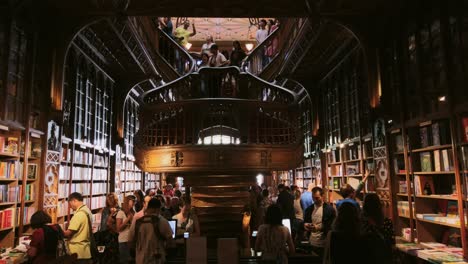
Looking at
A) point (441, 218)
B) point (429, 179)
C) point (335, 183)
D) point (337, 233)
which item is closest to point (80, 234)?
point (337, 233)

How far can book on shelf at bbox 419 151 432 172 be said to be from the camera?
467cm

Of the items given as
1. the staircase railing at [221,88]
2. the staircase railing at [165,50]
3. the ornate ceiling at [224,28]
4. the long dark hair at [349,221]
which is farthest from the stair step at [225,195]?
the ornate ceiling at [224,28]

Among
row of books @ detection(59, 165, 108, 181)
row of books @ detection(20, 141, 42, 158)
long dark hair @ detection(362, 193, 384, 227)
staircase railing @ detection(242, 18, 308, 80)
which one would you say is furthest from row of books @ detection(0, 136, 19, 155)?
staircase railing @ detection(242, 18, 308, 80)

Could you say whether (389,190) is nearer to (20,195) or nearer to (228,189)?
(228,189)

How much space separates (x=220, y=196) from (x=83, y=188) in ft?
9.45

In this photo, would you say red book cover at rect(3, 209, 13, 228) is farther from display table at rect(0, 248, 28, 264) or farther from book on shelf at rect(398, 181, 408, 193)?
book on shelf at rect(398, 181, 408, 193)

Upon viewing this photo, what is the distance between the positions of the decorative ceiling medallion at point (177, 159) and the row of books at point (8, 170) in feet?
6.73

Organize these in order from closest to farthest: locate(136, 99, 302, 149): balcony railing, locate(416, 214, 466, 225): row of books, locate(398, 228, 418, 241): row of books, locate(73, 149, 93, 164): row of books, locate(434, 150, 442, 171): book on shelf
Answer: locate(416, 214, 466, 225): row of books, locate(434, 150, 442, 171): book on shelf, locate(398, 228, 418, 241): row of books, locate(136, 99, 302, 149): balcony railing, locate(73, 149, 93, 164): row of books

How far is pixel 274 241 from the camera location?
10.8 feet

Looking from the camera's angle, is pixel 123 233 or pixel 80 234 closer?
pixel 80 234

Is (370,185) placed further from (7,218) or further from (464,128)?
(7,218)

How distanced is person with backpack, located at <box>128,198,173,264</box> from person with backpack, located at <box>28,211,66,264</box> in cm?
67

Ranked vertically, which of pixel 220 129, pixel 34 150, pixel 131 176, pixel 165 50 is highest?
pixel 165 50

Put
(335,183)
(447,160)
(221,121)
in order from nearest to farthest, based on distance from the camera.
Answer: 1. (447,160)
2. (221,121)
3. (335,183)
